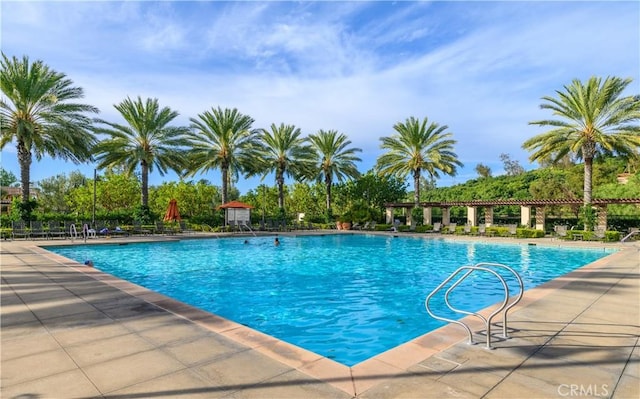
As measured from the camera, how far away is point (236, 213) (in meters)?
31.2

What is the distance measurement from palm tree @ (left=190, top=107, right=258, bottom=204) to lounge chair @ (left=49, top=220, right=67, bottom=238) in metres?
11.0

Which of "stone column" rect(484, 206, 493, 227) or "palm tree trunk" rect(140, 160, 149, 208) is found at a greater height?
"palm tree trunk" rect(140, 160, 149, 208)

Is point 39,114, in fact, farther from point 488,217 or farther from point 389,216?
point 488,217

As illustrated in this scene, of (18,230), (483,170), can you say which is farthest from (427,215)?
(483,170)

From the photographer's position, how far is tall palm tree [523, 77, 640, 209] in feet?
76.5

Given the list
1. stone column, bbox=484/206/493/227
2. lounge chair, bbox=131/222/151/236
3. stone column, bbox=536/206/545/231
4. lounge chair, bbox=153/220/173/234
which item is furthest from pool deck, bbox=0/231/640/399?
stone column, bbox=484/206/493/227

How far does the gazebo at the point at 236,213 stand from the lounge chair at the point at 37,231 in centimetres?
1176

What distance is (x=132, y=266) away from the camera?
14.2m

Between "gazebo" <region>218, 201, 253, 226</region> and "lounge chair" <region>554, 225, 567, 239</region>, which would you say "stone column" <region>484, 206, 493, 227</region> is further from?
"gazebo" <region>218, 201, 253, 226</region>

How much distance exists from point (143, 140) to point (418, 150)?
2278 centimetres

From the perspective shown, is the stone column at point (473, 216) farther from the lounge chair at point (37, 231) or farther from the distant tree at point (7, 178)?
the distant tree at point (7, 178)

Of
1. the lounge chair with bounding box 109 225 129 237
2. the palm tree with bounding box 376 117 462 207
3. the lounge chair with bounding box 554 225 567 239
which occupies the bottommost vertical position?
the lounge chair with bounding box 554 225 567 239

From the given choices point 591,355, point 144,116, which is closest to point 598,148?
point 591,355

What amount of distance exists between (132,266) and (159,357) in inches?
442
